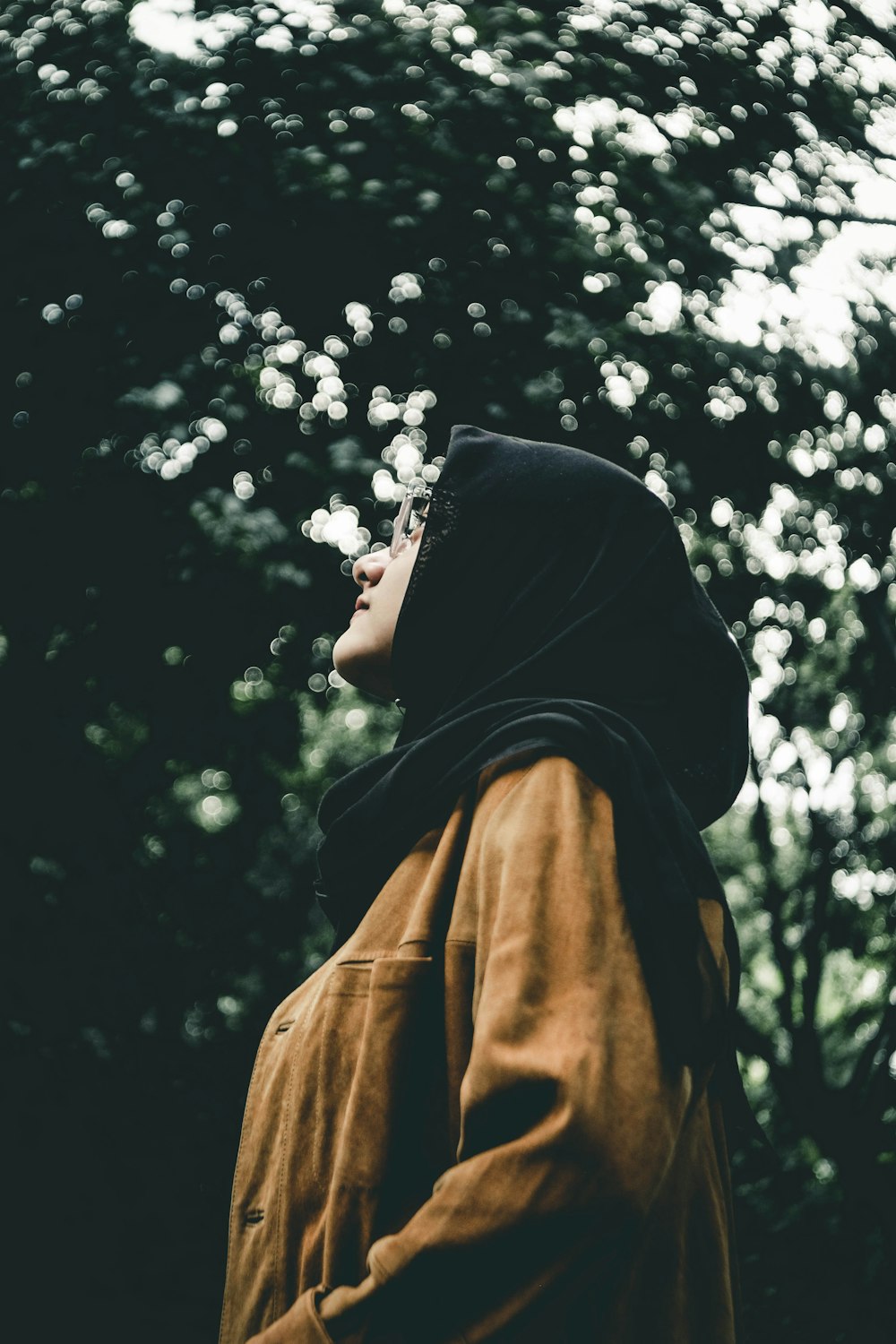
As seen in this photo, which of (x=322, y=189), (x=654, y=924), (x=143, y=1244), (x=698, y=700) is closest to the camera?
(x=654, y=924)

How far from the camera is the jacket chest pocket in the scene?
1295 millimetres

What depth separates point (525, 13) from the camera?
5020 millimetres

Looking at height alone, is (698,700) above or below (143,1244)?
above

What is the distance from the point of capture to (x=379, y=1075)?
1.32m

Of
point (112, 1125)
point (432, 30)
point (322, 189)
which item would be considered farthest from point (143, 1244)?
point (432, 30)

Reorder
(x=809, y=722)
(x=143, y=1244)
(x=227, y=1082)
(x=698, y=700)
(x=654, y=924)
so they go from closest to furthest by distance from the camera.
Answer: (x=654, y=924) < (x=698, y=700) < (x=143, y=1244) < (x=227, y=1082) < (x=809, y=722)

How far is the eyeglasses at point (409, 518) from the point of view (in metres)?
2.03

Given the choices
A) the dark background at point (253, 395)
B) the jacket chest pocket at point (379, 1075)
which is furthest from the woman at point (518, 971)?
the dark background at point (253, 395)

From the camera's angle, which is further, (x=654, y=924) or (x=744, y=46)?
(x=744, y=46)

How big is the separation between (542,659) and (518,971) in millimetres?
587

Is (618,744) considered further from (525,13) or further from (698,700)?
(525,13)

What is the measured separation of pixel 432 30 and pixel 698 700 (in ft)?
15.5

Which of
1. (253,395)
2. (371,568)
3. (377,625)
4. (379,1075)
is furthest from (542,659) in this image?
(253,395)

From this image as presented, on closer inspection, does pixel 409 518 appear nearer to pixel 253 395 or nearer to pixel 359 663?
pixel 359 663
